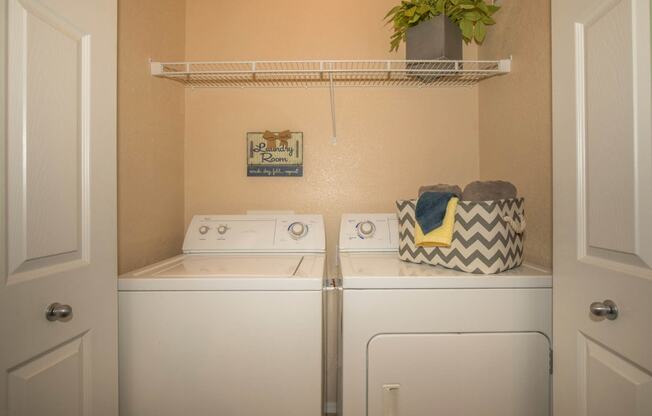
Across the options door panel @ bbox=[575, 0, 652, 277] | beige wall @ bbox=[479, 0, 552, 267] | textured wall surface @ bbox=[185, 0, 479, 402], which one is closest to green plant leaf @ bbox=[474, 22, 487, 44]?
beige wall @ bbox=[479, 0, 552, 267]

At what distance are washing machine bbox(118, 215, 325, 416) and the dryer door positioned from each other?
20 cm

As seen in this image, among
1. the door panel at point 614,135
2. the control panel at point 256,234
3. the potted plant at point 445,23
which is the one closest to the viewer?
the door panel at point 614,135

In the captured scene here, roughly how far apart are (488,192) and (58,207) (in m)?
1.26

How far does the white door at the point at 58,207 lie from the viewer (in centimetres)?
71

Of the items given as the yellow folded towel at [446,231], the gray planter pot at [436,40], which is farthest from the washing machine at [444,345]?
the gray planter pot at [436,40]

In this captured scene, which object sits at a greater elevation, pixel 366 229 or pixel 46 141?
pixel 46 141

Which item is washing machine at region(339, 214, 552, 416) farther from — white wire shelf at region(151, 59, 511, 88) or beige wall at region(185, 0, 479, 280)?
white wire shelf at region(151, 59, 511, 88)

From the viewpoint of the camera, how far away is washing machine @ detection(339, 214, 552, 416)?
1.05m

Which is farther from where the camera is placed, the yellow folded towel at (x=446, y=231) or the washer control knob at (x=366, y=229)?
the washer control knob at (x=366, y=229)

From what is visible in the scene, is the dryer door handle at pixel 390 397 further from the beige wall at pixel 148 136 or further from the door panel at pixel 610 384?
the beige wall at pixel 148 136

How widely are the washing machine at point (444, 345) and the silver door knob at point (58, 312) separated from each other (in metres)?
0.73

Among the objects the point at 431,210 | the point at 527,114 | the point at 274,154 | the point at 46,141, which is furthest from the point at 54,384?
the point at 527,114

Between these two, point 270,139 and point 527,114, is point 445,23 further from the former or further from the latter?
point 270,139

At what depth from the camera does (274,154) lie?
1.83 metres
